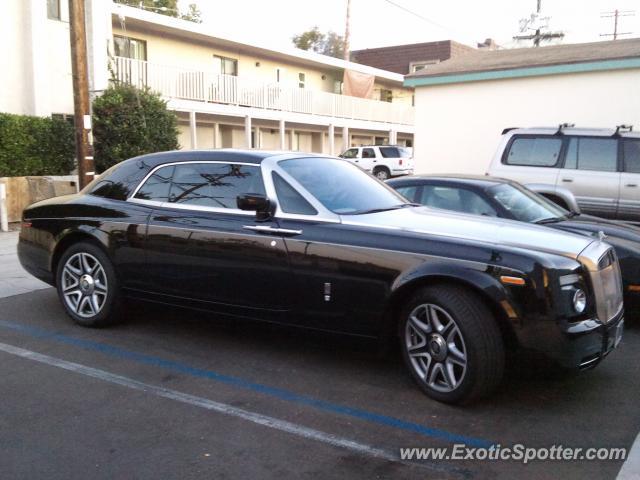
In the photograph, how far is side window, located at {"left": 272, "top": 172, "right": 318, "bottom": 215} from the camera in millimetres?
4598

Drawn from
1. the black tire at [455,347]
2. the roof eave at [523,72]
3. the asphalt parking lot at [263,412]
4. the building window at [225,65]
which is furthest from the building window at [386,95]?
the black tire at [455,347]

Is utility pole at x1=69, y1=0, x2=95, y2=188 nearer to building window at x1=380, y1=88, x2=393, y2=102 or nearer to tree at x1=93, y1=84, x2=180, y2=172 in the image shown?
tree at x1=93, y1=84, x2=180, y2=172

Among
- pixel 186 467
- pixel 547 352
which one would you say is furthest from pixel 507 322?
pixel 186 467

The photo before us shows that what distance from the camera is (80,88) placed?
995 centimetres

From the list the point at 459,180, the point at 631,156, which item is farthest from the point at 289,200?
Answer: the point at 631,156

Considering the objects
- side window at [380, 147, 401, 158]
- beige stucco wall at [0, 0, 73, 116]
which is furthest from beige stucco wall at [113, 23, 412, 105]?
side window at [380, 147, 401, 158]

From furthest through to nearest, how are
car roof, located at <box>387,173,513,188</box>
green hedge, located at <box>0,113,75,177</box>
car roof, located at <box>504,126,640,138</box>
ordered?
green hedge, located at <box>0,113,75,177</box> → car roof, located at <box>504,126,640,138</box> → car roof, located at <box>387,173,513,188</box>

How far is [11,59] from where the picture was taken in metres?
15.3

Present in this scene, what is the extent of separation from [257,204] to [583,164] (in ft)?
21.1

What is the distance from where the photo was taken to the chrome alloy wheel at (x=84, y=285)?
5.54m

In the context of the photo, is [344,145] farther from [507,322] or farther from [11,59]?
[507,322]

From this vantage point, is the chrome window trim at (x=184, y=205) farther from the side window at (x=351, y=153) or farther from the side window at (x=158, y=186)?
the side window at (x=351, y=153)

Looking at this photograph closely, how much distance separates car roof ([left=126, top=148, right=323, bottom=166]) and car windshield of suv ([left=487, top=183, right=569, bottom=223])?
2246 mm

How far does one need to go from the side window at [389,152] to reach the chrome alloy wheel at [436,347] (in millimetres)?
24093
